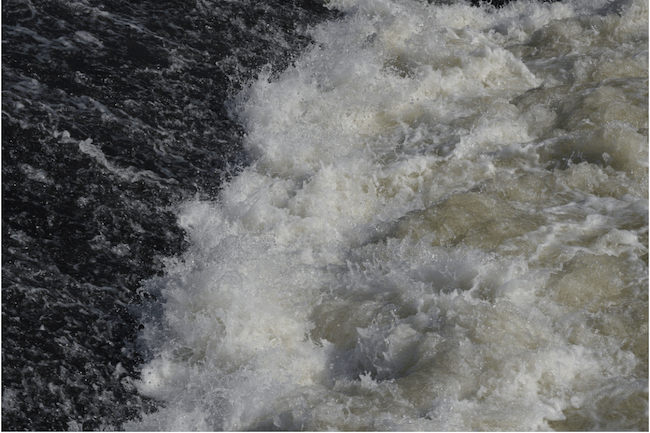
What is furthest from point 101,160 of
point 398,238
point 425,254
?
point 425,254

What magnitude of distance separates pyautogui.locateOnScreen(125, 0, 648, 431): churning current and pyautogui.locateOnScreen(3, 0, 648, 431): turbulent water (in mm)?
18

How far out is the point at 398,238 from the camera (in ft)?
16.2

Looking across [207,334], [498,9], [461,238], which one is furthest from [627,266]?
[498,9]

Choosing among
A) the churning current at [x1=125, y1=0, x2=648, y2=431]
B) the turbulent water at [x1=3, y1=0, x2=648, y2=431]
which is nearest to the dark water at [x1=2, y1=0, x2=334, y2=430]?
the turbulent water at [x1=3, y1=0, x2=648, y2=431]

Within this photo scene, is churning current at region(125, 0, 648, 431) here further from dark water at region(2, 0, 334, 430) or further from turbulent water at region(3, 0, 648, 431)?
dark water at region(2, 0, 334, 430)

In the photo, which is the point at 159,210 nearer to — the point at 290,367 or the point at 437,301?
the point at 290,367

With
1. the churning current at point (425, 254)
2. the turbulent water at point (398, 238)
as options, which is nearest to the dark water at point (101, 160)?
the turbulent water at point (398, 238)

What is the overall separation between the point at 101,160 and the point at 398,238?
2920 mm

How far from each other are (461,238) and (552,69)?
3341mm

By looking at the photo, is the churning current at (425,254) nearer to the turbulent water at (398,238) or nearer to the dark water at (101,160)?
the turbulent water at (398,238)

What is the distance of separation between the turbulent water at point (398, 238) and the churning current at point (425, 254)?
2 centimetres

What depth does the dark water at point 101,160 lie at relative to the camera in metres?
4.11

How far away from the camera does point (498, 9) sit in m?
9.01

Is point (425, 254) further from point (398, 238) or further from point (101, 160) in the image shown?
point (101, 160)
